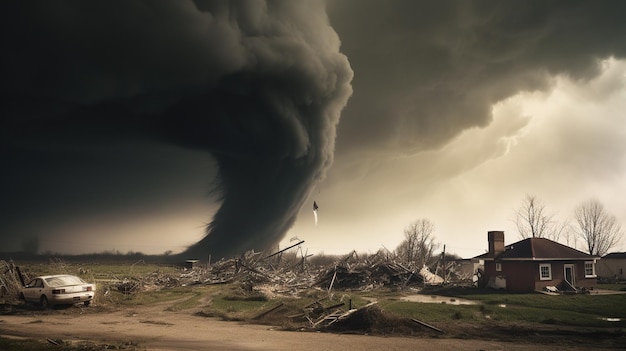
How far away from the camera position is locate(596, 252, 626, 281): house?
56072 mm

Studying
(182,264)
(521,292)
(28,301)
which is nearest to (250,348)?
(28,301)

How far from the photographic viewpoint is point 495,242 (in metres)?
41.2

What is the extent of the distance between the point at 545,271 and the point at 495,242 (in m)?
4.87

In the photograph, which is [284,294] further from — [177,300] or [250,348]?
[250,348]

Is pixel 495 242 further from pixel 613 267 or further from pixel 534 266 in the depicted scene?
pixel 613 267

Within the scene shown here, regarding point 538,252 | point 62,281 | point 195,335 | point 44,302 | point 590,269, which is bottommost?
point 195,335

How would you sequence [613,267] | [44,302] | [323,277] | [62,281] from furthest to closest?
[613,267] → [323,277] → [62,281] → [44,302]

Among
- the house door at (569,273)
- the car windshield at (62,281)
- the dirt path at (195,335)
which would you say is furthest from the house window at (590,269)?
the car windshield at (62,281)

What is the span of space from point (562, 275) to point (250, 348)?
33.8 m

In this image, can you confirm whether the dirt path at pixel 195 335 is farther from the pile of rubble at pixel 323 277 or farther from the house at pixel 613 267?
the house at pixel 613 267

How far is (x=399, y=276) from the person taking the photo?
44.7 meters

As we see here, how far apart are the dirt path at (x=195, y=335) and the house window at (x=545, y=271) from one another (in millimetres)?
25321

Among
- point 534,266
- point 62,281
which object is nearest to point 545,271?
point 534,266

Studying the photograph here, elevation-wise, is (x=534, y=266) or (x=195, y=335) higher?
(x=534, y=266)
